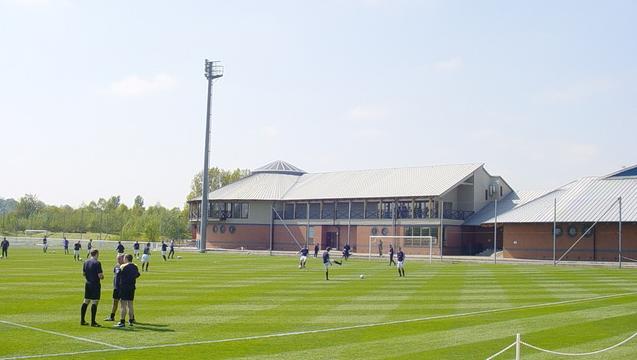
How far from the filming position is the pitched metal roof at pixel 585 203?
6738 cm

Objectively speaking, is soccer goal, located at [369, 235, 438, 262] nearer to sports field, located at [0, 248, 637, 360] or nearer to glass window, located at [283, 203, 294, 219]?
glass window, located at [283, 203, 294, 219]

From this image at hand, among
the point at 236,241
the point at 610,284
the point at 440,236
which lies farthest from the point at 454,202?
the point at 610,284

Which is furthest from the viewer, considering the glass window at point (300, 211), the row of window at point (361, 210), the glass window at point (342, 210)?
the glass window at point (300, 211)

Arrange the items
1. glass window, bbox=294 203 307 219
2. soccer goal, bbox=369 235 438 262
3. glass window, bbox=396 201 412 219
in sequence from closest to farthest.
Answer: soccer goal, bbox=369 235 438 262, glass window, bbox=396 201 412 219, glass window, bbox=294 203 307 219

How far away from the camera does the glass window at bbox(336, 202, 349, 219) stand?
88.9m

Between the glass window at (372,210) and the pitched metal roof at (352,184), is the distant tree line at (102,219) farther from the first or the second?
the glass window at (372,210)

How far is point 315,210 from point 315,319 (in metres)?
71.3

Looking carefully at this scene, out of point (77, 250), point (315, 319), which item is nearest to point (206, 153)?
point (77, 250)

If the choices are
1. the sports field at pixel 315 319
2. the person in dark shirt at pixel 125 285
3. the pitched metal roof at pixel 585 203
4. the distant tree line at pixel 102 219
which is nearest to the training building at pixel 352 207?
the pitched metal roof at pixel 585 203

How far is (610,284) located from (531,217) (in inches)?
1326

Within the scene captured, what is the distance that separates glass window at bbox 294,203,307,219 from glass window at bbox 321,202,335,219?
123 inches

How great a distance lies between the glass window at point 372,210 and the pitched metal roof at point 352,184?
1267mm

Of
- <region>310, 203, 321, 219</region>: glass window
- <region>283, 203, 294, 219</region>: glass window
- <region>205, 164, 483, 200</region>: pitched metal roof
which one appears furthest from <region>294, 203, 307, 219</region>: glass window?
<region>205, 164, 483, 200</region>: pitched metal roof

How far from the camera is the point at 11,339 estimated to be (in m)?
17.2
